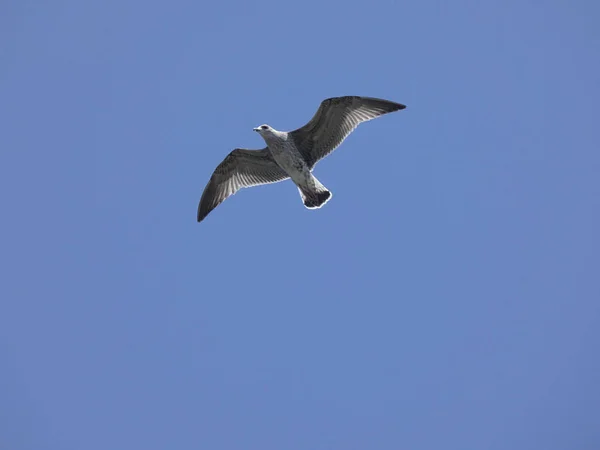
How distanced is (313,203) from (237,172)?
2041 millimetres

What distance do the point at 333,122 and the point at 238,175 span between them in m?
2.48

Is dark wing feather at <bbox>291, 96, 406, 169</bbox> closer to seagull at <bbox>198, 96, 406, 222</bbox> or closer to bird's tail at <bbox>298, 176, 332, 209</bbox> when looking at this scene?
seagull at <bbox>198, 96, 406, 222</bbox>

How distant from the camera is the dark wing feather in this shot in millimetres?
16000

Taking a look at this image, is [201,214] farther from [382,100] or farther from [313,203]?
[382,100]

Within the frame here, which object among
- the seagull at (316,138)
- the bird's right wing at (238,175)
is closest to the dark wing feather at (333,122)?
the seagull at (316,138)

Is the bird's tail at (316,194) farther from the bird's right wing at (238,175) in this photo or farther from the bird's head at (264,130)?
the bird's head at (264,130)

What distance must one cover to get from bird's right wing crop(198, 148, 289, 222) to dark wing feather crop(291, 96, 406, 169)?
0.88 m

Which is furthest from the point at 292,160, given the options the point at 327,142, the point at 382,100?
the point at 382,100

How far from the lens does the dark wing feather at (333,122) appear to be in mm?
16000

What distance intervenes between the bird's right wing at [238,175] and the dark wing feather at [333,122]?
0.88 meters

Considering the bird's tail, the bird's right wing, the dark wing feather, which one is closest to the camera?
the dark wing feather

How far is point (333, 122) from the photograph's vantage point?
1619cm

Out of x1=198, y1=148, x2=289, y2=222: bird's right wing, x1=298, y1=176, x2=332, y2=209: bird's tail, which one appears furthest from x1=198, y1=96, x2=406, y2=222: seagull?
x1=198, y1=148, x2=289, y2=222: bird's right wing

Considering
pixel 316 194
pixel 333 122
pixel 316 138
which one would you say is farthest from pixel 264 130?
pixel 316 194
